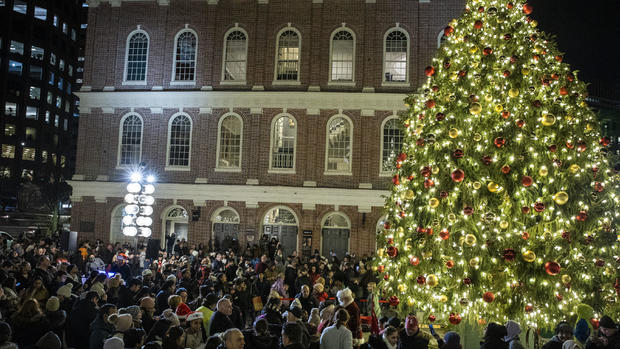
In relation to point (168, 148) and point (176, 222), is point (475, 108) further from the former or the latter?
point (176, 222)

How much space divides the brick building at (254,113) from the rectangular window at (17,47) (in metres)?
51.7

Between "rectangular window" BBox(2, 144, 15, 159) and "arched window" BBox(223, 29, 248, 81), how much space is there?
54.3 metres

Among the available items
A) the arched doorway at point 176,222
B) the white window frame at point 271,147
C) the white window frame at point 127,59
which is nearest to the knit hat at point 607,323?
the white window frame at point 271,147

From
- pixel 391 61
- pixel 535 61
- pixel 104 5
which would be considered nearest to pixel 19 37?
pixel 104 5

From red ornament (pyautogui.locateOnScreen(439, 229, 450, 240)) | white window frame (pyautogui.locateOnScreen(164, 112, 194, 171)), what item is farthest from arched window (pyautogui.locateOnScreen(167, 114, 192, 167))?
red ornament (pyautogui.locateOnScreen(439, 229, 450, 240))

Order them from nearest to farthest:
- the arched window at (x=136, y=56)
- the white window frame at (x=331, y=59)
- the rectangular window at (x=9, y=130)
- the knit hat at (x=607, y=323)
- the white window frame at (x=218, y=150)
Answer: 1. the knit hat at (x=607, y=323)
2. the white window frame at (x=331, y=59)
3. the white window frame at (x=218, y=150)
4. the arched window at (x=136, y=56)
5. the rectangular window at (x=9, y=130)

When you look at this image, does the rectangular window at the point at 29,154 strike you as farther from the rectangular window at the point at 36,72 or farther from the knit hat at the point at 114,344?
the knit hat at the point at 114,344

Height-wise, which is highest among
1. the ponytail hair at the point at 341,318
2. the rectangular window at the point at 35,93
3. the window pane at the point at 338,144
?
the rectangular window at the point at 35,93

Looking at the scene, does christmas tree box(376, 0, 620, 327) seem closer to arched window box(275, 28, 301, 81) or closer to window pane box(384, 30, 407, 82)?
window pane box(384, 30, 407, 82)

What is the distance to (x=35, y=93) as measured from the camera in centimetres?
7350

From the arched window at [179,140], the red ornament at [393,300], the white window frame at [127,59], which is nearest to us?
the red ornament at [393,300]

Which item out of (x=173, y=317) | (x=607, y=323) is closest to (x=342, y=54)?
(x=173, y=317)

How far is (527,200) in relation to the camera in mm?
10023

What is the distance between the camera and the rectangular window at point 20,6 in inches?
2788
